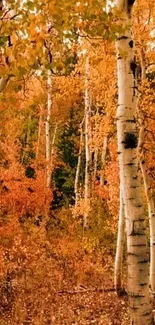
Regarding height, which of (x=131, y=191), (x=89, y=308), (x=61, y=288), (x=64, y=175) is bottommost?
(x=89, y=308)

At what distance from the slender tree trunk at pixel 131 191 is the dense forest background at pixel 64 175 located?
270mm

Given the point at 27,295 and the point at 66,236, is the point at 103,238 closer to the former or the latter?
the point at 66,236

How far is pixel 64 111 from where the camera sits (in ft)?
89.7

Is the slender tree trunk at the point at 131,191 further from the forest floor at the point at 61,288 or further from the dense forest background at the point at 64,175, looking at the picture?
the forest floor at the point at 61,288

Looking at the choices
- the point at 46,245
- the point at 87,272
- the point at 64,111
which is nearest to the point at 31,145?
the point at 64,111

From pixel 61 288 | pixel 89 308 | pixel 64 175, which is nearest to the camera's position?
pixel 89 308

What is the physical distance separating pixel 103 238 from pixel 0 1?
14.2 meters

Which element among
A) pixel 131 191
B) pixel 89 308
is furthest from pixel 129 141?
pixel 89 308

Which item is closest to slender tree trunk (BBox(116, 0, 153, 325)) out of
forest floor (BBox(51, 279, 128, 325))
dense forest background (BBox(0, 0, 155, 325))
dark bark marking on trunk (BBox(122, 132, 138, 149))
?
dark bark marking on trunk (BBox(122, 132, 138, 149))

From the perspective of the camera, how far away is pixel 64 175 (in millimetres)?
25234

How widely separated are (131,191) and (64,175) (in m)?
20.7

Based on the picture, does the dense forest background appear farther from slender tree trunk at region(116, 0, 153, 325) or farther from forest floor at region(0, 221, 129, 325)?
slender tree trunk at region(116, 0, 153, 325)

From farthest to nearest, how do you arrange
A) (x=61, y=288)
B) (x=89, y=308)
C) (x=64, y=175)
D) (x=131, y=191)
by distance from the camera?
1. (x=64, y=175)
2. (x=61, y=288)
3. (x=89, y=308)
4. (x=131, y=191)

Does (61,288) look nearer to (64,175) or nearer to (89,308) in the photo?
(89,308)
